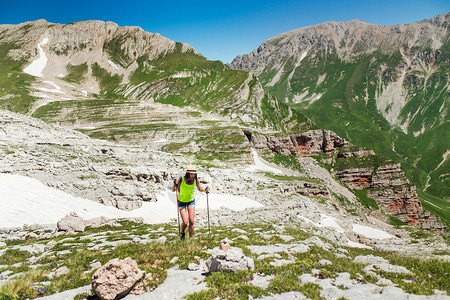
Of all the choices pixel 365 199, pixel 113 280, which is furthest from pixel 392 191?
pixel 113 280

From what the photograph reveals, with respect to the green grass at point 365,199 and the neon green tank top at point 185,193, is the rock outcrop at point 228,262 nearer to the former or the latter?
the neon green tank top at point 185,193

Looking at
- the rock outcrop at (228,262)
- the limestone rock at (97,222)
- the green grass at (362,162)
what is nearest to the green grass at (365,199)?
the green grass at (362,162)

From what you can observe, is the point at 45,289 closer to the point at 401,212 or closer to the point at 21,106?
the point at 401,212

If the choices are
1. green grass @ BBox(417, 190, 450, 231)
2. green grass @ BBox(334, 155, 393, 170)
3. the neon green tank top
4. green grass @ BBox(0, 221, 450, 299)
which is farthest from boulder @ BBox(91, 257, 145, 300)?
green grass @ BBox(417, 190, 450, 231)

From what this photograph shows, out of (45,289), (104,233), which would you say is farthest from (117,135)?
(45,289)

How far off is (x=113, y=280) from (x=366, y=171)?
416ft

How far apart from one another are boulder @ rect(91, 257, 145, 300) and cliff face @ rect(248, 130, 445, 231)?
111 metres

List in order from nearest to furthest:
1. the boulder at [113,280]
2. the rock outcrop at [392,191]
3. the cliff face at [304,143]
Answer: the boulder at [113,280], the rock outcrop at [392,191], the cliff face at [304,143]

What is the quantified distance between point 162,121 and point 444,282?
128534 mm

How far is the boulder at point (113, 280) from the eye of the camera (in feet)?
22.2

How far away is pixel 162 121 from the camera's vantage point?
128 metres

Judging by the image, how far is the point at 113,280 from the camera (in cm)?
688

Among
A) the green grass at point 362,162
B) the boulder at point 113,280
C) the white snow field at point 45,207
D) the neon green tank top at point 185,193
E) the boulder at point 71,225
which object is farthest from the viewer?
the green grass at point 362,162

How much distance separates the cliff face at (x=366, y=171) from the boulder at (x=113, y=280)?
363 feet
